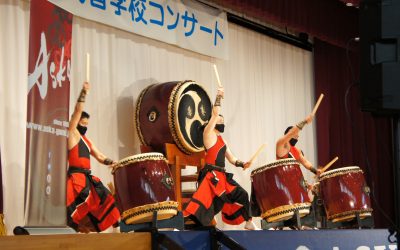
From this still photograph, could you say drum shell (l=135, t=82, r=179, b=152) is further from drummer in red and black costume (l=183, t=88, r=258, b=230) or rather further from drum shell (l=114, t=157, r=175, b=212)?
drum shell (l=114, t=157, r=175, b=212)

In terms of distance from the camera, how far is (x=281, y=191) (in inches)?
167

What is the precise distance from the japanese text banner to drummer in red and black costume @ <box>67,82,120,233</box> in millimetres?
1074

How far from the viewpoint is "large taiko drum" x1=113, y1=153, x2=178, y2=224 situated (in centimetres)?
344

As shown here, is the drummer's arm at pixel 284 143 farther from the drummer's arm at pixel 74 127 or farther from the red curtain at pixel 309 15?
the drummer's arm at pixel 74 127

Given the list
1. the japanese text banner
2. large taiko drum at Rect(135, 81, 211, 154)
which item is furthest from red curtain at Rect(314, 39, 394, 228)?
large taiko drum at Rect(135, 81, 211, 154)

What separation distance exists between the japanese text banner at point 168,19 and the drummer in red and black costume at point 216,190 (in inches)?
43.4

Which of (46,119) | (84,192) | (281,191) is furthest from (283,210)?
(46,119)

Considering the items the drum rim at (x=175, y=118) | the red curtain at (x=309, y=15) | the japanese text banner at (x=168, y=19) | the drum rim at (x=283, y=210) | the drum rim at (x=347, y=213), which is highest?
the red curtain at (x=309, y=15)

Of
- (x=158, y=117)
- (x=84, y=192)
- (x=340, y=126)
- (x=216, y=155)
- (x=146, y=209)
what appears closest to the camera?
(x=146, y=209)

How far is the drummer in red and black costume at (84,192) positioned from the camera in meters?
4.47

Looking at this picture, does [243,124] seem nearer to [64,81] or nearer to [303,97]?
[303,97]

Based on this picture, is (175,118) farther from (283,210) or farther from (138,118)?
(283,210)

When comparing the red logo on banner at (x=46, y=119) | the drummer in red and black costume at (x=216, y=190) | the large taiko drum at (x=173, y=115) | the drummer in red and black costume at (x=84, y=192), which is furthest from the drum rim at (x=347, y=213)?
the red logo on banner at (x=46, y=119)

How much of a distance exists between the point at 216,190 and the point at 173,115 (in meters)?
0.68
